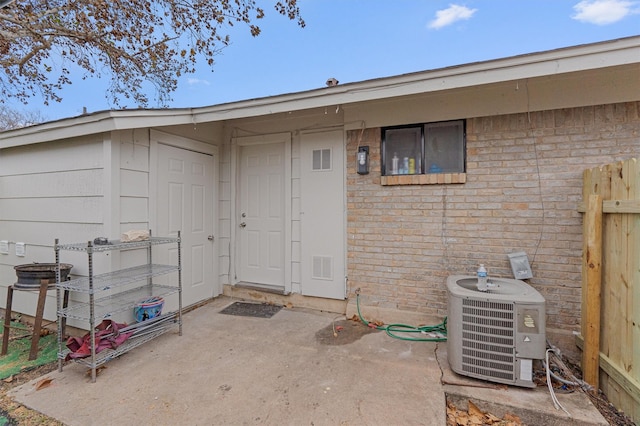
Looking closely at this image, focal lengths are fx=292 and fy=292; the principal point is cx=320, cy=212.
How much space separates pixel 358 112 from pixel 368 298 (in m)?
2.21

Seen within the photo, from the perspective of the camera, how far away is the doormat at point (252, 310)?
12.1 feet

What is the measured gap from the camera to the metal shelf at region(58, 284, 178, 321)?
2.65 m

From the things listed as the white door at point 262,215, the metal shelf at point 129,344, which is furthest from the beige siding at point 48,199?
Answer: the white door at point 262,215

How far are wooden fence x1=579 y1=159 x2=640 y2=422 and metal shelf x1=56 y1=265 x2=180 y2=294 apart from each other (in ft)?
12.4

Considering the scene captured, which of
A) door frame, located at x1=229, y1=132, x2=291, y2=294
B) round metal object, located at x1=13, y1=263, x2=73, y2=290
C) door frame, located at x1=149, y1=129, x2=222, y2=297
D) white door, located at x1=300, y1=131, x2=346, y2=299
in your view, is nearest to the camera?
round metal object, located at x1=13, y1=263, x2=73, y2=290

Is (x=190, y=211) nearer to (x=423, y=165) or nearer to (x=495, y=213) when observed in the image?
(x=423, y=165)

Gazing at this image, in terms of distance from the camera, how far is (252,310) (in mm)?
3822

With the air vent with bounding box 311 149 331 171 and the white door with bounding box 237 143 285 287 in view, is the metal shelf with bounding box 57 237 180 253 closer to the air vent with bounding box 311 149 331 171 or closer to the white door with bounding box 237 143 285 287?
the white door with bounding box 237 143 285 287

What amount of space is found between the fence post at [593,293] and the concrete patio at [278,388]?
353 millimetres

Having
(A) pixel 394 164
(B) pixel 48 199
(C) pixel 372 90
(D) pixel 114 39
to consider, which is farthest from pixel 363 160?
(D) pixel 114 39

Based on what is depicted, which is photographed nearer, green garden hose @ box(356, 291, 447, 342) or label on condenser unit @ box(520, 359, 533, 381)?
label on condenser unit @ box(520, 359, 533, 381)

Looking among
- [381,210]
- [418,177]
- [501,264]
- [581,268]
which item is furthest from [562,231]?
[381,210]

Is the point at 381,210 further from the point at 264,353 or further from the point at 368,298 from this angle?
the point at 264,353

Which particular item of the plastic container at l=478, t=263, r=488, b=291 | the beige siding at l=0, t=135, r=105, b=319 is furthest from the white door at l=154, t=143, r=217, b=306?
the plastic container at l=478, t=263, r=488, b=291
